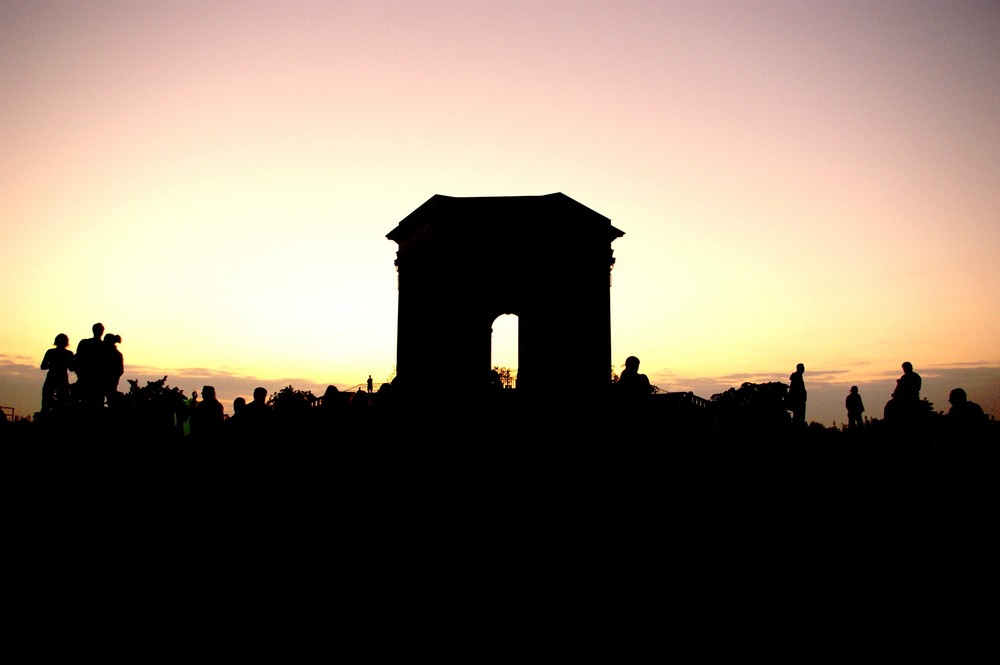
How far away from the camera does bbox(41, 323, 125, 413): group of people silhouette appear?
32.1 feet

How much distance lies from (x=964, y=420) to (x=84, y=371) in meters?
13.1

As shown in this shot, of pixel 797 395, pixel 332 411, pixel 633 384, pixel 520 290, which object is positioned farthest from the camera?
pixel 520 290

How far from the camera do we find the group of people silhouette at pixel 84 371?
32.1ft

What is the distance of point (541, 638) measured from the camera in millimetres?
4469

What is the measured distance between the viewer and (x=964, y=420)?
25.9ft

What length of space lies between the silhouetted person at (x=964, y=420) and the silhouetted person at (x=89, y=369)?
12.9 metres

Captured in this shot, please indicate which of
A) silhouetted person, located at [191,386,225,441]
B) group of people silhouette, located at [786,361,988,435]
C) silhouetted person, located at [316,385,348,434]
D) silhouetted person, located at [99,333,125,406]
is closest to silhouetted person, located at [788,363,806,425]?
group of people silhouette, located at [786,361,988,435]

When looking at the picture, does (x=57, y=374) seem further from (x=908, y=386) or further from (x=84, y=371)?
(x=908, y=386)

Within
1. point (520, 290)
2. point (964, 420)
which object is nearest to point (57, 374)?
point (520, 290)

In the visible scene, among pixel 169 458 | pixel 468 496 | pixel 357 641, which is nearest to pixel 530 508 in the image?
pixel 468 496

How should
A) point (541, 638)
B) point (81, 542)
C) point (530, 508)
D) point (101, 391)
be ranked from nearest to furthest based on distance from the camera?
point (541, 638) < point (81, 542) < point (530, 508) < point (101, 391)

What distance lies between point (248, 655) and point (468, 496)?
318 centimetres

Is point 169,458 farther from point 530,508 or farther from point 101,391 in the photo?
point 530,508

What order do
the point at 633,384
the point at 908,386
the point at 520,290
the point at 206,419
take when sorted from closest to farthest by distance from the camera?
the point at 206,419 < the point at 908,386 < the point at 633,384 < the point at 520,290
